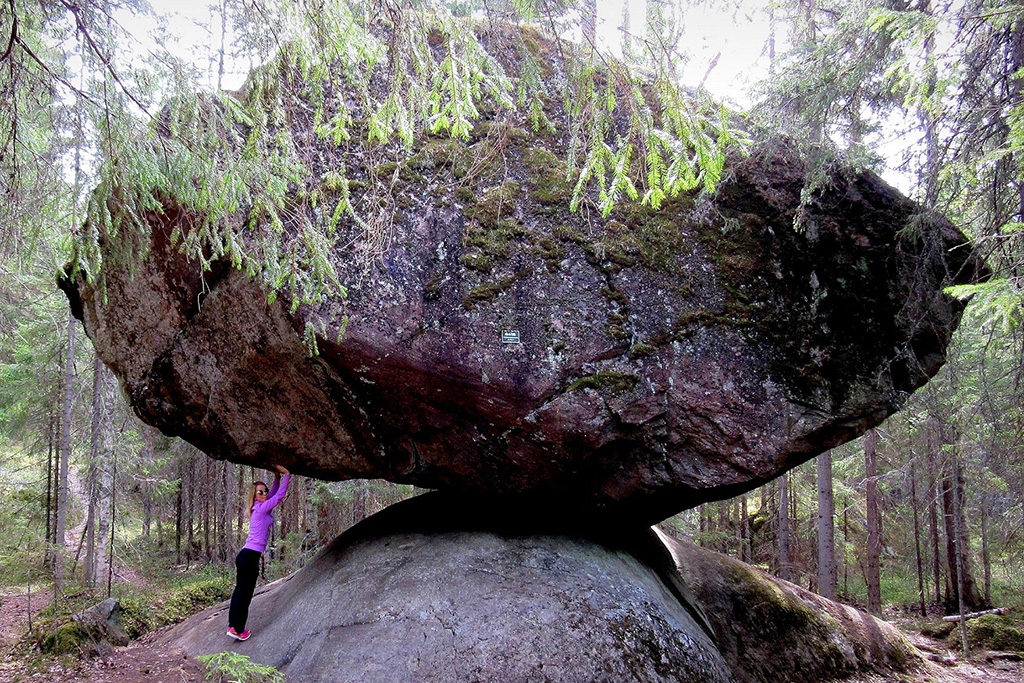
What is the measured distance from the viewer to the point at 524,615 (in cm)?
580

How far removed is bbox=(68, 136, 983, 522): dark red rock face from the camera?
580 centimetres

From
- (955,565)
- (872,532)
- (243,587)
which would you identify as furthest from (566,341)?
(955,565)

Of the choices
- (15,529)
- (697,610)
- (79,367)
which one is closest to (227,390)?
(697,610)

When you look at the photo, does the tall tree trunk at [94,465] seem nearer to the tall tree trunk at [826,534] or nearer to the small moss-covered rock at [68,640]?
the small moss-covered rock at [68,640]

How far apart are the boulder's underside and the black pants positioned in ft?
0.80

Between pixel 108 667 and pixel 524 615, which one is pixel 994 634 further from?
pixel 108 667

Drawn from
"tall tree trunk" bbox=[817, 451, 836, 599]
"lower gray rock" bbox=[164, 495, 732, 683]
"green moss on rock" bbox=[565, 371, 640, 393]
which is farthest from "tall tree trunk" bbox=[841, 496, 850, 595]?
"green moss on rock" bbox=[565, 371, 640, 393]

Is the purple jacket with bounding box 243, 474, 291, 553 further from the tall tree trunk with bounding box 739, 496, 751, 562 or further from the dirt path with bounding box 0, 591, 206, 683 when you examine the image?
the tall tree trunk with bounding box 739, 496, 751, 562

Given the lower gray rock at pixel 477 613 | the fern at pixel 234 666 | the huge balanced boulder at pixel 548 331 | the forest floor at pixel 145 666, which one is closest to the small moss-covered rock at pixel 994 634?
the forest floor at pixel 145 666

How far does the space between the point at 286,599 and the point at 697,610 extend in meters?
4.74

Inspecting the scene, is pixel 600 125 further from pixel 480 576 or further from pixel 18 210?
pixel 480 576

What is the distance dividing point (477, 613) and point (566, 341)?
264 centimetres

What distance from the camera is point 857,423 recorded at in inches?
235

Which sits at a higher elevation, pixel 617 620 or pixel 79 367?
pixel 79 367
